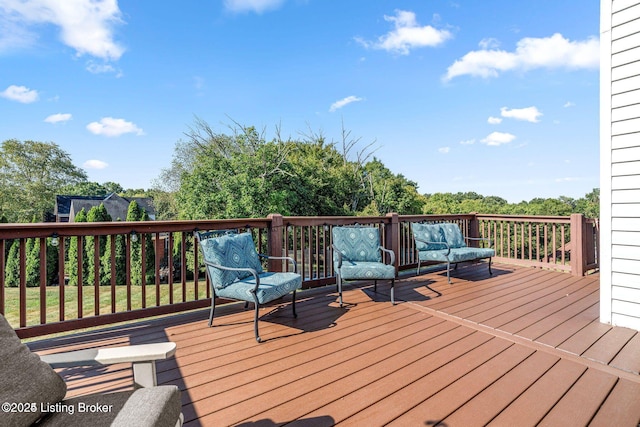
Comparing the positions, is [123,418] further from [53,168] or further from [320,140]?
[53,168]

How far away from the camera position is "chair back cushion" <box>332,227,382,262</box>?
3992 mm

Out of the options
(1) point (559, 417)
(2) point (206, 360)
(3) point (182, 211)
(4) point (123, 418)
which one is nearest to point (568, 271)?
(1) point (559, 417)

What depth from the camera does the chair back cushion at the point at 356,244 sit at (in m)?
3.99

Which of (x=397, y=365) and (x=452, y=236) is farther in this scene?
(x=452, y=236)

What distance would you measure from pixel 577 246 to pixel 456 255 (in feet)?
6.87

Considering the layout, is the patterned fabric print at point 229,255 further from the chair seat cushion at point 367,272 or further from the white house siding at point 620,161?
the white house siding at point 620,161

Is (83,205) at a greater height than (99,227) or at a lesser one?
greater

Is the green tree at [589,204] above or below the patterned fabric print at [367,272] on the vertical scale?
above

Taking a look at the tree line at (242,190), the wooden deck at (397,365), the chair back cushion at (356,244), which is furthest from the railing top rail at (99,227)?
the tree line at (242,190)

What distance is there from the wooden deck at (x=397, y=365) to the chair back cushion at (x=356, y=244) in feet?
1.94

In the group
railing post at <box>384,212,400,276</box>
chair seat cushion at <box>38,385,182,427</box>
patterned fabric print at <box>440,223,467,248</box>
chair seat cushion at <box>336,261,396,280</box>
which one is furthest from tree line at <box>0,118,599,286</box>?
chair seat cushion at <box>38,385,182,427</box>

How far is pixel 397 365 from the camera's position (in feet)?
6.97

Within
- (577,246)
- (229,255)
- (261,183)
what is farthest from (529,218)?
(261,183)

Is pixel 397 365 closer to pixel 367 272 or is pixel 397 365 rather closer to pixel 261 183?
pixel 367 272
